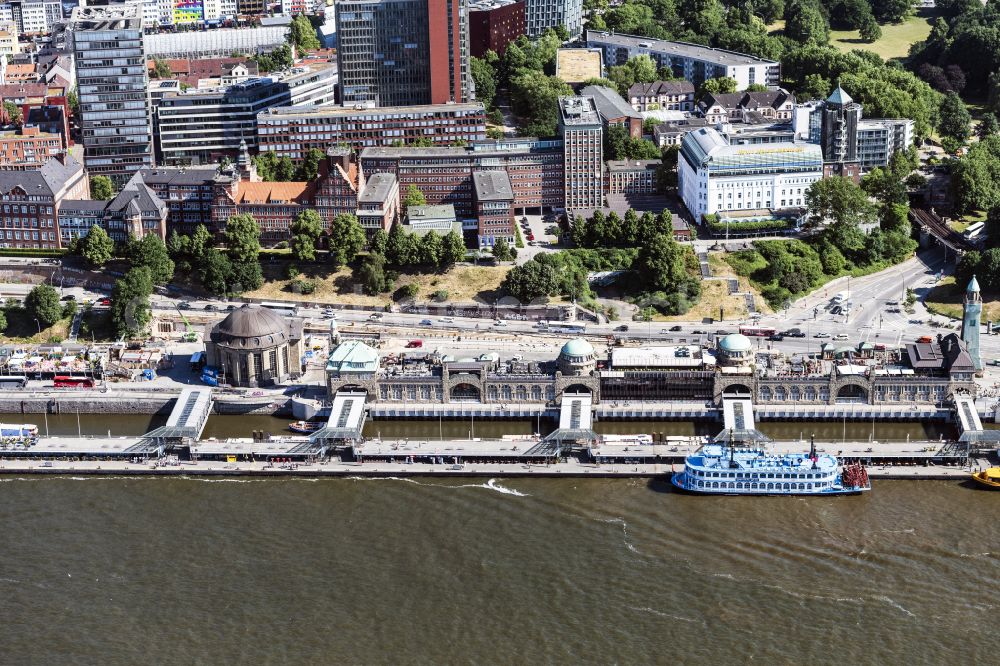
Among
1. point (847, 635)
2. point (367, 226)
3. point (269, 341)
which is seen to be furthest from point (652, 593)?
point (367, 226)

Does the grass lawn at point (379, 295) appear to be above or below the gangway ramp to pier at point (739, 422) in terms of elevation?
above

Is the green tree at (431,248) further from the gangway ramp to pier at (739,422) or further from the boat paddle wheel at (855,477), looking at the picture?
the boat paddle wheel at (855,477)

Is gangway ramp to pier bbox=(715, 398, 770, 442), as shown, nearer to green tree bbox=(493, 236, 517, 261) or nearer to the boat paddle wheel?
the boat paddle wheel

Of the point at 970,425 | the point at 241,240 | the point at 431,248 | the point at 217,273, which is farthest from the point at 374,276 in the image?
the point at 970,425

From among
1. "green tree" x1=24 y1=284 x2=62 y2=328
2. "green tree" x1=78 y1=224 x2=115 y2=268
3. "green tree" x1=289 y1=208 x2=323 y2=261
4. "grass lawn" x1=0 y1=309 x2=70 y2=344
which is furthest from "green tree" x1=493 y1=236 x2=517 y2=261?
"green tree" x1=24 y1=284 x2=62 y2=328

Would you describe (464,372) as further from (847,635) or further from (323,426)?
(847,635)

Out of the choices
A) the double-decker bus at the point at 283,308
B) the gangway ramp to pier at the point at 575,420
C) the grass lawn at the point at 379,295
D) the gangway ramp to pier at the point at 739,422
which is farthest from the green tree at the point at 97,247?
the gangway ramp to pier at the point at 739,422

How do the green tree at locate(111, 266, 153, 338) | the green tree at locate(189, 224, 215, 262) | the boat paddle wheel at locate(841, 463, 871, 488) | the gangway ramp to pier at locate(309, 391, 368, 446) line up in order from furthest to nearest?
the green tree at locate(189, 224, 215, 262) → the green tree at locate(111, 266, 153, 338) → the gangway ramp to pier at locate(309, 391, 368, 446) → the boat paddle wheel at locate(841, 463, 871, 488)
